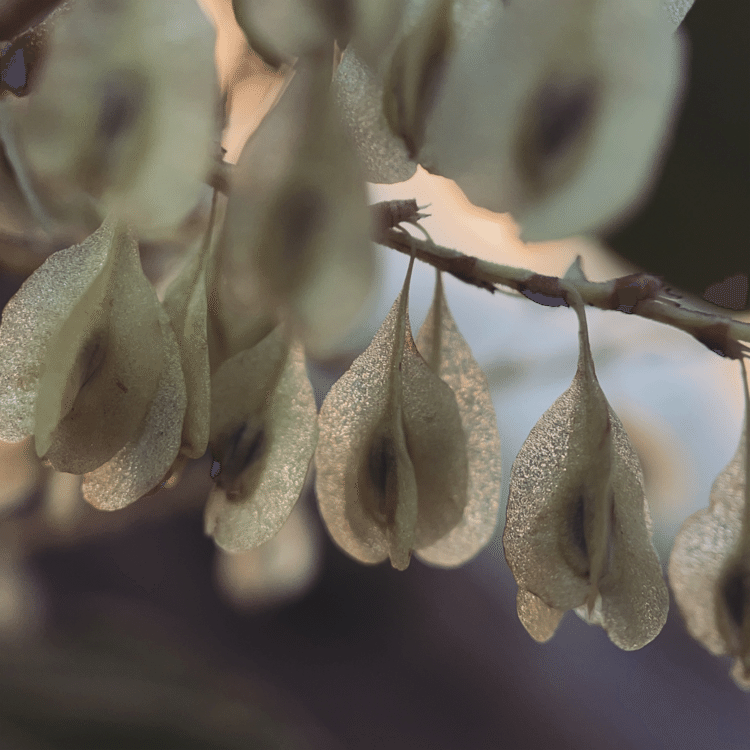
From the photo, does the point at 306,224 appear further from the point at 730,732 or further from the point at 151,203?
the point at 730,732

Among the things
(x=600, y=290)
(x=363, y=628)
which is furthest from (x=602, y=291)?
(x=363, y=628)

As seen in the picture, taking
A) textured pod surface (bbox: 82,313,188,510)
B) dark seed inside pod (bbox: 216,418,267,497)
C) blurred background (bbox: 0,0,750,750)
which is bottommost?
blurred background (bbox: 0,0,750,750)

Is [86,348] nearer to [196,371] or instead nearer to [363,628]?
[196,371]

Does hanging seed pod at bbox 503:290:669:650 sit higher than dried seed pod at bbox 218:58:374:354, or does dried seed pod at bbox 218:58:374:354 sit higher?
dried seed pod at bbox 218:58:374:354

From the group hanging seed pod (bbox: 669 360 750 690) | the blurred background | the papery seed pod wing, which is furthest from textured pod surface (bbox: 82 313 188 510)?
the blurred background

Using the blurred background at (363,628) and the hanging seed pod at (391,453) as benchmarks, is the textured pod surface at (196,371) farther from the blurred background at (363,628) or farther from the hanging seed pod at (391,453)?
the blurred background at (363,628)

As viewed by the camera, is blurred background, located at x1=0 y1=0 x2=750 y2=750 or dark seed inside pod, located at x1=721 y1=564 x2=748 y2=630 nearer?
dark seed inside pod, located at x1=721 y1=564 x2=748 y2=630

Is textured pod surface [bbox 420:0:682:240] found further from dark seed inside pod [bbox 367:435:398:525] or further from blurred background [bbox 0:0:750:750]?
blurred background [bbox 0:0:750:750]
